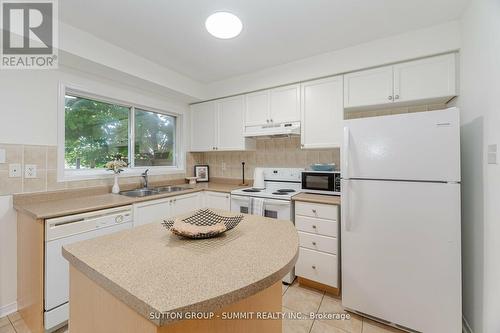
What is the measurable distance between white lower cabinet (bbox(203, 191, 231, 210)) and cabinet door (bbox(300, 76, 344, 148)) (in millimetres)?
1110

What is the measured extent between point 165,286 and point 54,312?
1.65 metres

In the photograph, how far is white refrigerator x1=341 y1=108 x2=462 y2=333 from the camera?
4.92 feet

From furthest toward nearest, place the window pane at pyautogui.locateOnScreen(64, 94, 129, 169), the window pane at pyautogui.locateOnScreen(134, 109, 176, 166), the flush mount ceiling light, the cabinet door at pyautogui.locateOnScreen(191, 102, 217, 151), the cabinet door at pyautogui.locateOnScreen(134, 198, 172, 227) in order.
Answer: the cabinet door at pyautogui.locateOnScreen(191, 102, 217, 151) < the window pane at pyautogui.locateOnScreen(134, 109, 176, 166) < the window pane at pyautogui.locateOnScreen(64, 94, 129, 169) < the cabinet door at pyautogui.locateOnScreen(134, 198, 172, 227) < the flush mount ceiling light

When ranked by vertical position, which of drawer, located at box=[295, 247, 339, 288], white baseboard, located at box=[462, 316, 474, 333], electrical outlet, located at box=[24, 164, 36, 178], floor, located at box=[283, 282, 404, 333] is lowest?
floor, located at box=[283, 282, 404, 333]

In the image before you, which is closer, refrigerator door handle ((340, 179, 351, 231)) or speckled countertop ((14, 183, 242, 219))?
speckled countertop ((14, 183, 242, 219))

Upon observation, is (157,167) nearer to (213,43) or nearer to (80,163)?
(80,163)

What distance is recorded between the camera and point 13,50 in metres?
1.79

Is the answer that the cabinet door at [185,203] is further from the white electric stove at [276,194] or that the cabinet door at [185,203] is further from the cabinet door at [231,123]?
the cabinet door at [231,123]

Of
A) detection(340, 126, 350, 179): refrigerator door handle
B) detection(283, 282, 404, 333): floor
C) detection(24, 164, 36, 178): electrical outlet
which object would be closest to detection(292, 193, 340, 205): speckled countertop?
detection(340, 126, 350, 179): refrigerator door handle

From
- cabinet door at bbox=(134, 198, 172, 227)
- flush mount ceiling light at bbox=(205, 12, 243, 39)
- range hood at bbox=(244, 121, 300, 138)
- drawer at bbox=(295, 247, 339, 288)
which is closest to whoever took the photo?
flush mount ceiling light at bbox=(205, 12, 243, 39)

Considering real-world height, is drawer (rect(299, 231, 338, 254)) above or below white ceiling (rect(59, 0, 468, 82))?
below

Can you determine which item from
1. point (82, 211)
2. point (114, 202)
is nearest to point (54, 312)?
point (82, 211)

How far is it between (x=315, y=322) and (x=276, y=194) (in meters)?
1.17

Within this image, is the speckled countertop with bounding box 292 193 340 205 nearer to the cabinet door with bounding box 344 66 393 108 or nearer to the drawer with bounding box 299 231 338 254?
the drawer with bounding box 299 231 338 254
